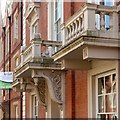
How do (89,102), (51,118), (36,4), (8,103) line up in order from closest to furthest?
(89,102)
(51,118)
(36,4)
(8,103)

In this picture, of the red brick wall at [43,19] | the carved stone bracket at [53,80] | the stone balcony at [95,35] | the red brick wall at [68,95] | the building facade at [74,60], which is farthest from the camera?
the red brick wall at [43,19]

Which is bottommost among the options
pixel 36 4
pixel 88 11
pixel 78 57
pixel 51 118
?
pixel 51 118

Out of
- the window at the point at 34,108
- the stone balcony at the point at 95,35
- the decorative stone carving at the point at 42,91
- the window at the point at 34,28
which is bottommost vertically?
the window at the point at 34,108

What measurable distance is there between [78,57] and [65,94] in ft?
9.06

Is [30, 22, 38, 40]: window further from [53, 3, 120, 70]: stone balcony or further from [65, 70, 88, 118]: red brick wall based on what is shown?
[53, 3, 120, 70]: stone balcony

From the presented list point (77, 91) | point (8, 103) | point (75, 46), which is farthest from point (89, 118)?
point (8, 103)

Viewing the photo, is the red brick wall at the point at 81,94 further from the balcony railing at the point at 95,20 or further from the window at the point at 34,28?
the window at the point at 34,28

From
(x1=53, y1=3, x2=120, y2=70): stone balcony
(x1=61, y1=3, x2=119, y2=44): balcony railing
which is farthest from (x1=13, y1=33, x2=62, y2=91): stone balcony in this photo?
(x1=61, y1=3, x2=119, y2=44): balcony railing

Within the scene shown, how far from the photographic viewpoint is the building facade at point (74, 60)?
805 cm

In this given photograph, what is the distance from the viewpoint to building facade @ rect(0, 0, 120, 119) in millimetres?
8047

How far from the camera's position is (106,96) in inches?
372

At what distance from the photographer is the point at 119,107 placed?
8477mm

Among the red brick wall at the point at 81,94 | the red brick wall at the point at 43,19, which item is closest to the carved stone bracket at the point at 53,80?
the red brick wall at the point at 81,94

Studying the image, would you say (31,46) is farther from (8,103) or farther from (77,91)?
(8,103)
